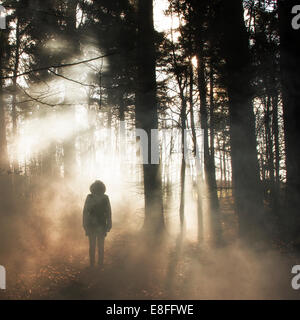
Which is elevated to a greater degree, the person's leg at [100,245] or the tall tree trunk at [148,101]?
the tall tree trunk at [148,101]

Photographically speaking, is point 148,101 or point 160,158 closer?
point 148,101

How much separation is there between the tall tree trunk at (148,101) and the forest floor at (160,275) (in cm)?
149

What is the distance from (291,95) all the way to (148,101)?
447 centimetres

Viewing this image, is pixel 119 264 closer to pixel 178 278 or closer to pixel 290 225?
pixel 178 278

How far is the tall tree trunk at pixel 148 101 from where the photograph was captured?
8641 millimetres

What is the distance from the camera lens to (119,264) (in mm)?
6465

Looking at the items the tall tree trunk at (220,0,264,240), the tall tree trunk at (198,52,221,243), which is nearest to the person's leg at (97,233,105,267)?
the tall tree trunk at (220,0,264,240)

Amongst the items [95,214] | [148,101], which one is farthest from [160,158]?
[95,214]

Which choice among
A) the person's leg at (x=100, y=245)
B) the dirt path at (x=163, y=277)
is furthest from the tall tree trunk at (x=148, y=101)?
the person's leg at (x=100, y=245)

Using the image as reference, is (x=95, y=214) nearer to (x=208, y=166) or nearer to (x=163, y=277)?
(x=163, y=277)

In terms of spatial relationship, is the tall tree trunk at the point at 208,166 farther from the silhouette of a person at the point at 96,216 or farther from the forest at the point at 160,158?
the silhouette of a person at the point at 96,216

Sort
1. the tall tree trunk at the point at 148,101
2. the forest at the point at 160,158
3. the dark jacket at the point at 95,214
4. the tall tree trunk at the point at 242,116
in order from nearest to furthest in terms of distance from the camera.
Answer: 1. the forest at the point at 160,158
2. the dark jacket at the point at 95,214
3. the tall tree trunk at the point at 242,116
4. the tall tree trunk at the point at 148,101

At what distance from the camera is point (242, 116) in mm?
6672

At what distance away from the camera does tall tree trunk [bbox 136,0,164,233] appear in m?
8.64
